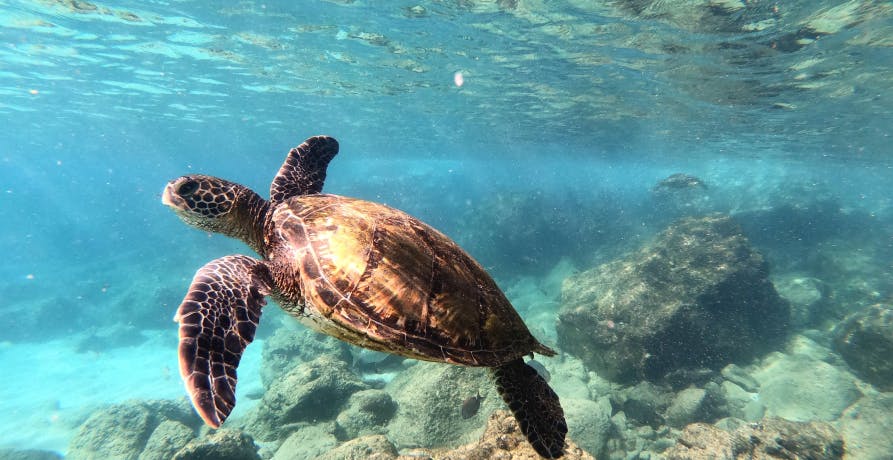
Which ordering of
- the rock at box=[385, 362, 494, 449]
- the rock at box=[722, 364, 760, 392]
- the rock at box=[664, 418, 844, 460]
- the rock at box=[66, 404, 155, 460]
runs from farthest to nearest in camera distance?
1. the rock at box=[722, 364, 760, 392]
2. the rock at box=[66, 404, 155, 460]
3. the rock at box=[385, 362, 494, 449]
4. the rock at box=[664, 418, 844, 460]

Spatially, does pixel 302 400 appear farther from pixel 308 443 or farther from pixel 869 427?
pixel 869 427

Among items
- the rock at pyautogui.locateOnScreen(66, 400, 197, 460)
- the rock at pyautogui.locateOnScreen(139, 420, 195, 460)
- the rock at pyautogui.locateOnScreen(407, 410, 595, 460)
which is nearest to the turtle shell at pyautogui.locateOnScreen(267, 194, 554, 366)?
the rock at pyautogui.locateOnScreen(407, 410, 595, 460)

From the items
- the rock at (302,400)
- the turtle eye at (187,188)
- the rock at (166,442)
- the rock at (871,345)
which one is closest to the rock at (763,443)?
the rock at (871,345)

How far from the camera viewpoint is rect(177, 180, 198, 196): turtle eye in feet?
12.1

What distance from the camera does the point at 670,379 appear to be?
9.11 metres

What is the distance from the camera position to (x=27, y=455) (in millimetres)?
10180

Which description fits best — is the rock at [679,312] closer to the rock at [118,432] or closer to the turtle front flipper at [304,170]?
the turtle front flipper at [304,170]

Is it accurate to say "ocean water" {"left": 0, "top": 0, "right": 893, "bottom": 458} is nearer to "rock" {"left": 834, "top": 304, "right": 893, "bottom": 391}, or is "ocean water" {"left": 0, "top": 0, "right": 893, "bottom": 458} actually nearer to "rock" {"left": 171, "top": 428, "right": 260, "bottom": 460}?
"rock" {"left": 834, "top": 304, "right": 893, "bottom": 391}

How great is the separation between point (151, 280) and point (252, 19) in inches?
834

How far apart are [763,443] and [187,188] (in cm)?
862

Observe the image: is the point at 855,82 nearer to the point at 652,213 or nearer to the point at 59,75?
the point at 652,213

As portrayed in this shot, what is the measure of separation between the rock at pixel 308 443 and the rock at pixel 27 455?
28.3ft

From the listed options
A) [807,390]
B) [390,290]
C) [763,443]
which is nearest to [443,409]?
[390,290]

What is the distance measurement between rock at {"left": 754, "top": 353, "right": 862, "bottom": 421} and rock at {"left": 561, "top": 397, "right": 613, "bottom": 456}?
167 inches
